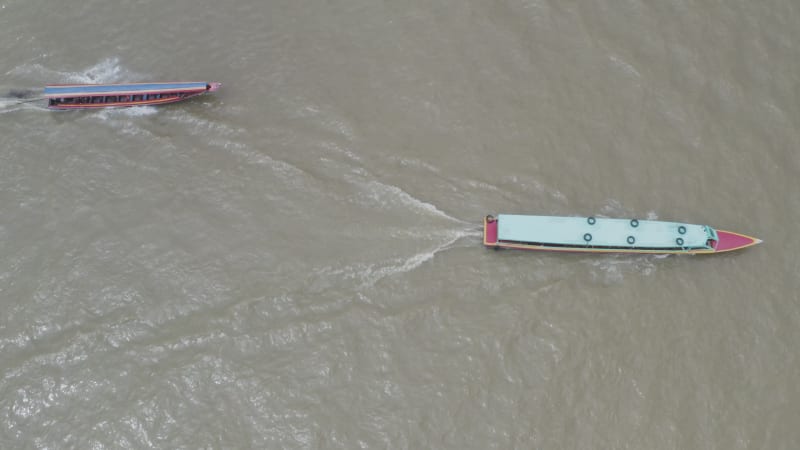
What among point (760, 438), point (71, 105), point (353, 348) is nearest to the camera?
point (760, 438)

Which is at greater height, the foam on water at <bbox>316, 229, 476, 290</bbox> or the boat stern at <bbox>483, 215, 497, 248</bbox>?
the boat stern at <bbox>483, 215, 497, 248</bbox>

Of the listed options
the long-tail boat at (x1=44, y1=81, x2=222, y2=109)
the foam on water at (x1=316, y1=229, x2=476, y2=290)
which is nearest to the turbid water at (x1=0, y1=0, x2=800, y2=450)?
the foam on water at (x1=316, y1=229, x2=476, y2=290)

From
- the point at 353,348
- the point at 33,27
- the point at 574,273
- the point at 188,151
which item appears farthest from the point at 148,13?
the point at 574,273

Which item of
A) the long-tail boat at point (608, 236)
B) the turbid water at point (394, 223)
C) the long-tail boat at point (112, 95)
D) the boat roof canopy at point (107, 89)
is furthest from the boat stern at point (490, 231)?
the boat roof canopy at point (107, 89)

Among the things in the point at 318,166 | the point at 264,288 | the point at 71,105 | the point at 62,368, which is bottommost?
the point at 62,368

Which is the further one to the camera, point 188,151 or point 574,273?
point 188,151

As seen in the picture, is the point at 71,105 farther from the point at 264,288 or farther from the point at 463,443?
the point at 463,443

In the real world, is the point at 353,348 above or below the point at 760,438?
above

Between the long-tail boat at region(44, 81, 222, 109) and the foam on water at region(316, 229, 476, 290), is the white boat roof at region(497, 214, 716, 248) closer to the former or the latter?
the foam on water at region(316, 229, 476, 290)
